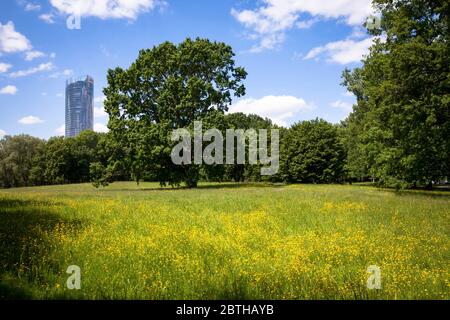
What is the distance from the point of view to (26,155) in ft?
271

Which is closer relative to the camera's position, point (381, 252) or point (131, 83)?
point (381, 252)

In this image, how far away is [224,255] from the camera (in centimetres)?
916

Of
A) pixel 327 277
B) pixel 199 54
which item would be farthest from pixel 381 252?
pixel 199 54

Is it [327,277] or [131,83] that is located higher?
[131,83]

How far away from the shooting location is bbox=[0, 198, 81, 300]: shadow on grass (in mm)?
6824

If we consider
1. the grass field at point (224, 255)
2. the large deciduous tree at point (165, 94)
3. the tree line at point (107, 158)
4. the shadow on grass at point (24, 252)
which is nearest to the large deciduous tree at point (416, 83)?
the grass field at point (224, 255)

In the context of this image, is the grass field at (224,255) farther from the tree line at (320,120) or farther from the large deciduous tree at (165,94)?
the large deciduous tree at (165,94)

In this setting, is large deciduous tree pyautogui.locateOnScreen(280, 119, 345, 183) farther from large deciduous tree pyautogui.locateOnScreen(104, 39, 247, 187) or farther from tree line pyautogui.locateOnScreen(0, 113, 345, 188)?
large deciduous tree pyautogui.locateOnScreen(104, 39, 247, 187)

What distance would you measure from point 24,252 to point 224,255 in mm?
5110

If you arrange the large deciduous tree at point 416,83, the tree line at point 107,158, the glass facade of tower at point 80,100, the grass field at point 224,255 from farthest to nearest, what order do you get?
the tree line at point 107,158 < the large deciduous tree at point 416,83 < the glass facade of tower at point 80,100 < the grass field at point 224,255

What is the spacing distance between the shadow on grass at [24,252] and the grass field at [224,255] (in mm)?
32

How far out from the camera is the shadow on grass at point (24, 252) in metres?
6.82
